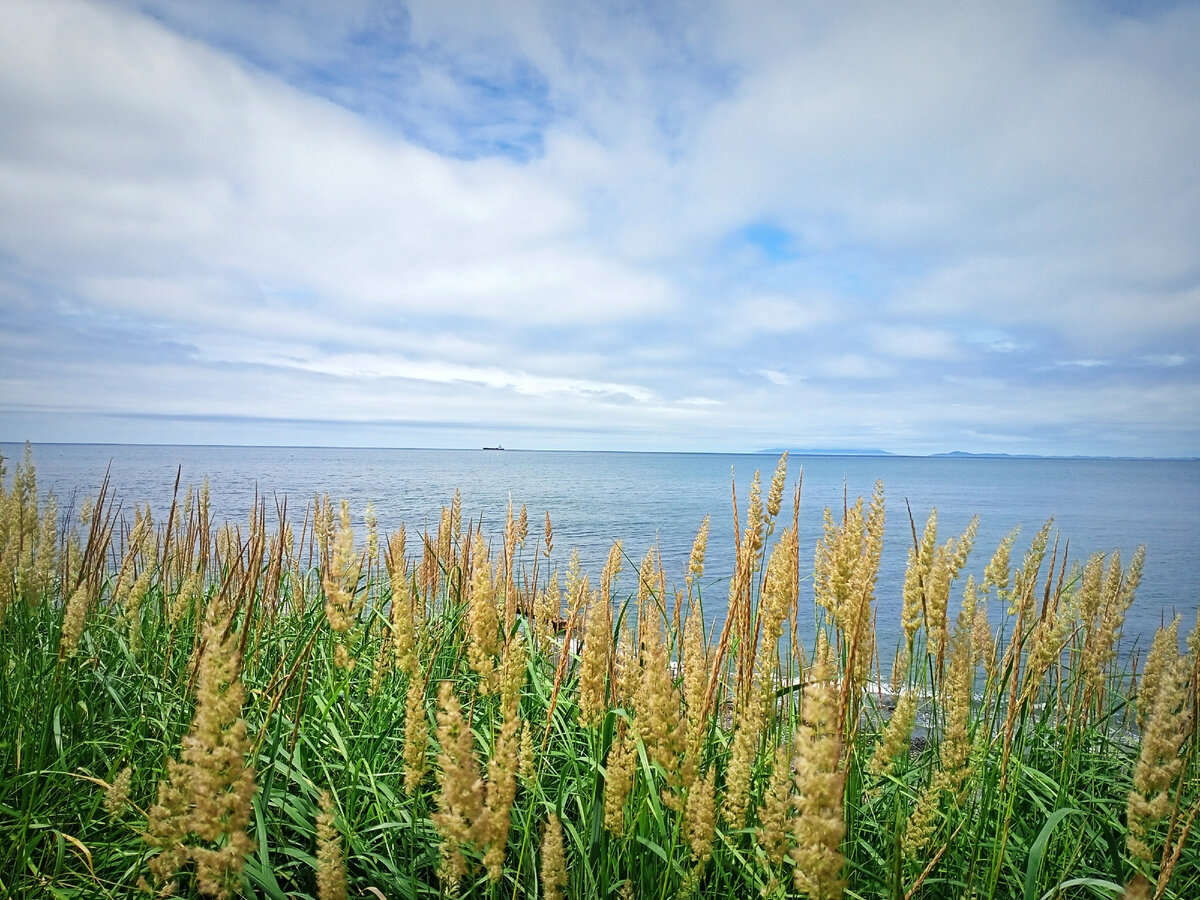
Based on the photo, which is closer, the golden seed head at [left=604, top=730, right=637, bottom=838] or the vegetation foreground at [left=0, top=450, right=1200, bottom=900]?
the vegetation foreground at [left=0, top=450, right=1200, bottom=900]

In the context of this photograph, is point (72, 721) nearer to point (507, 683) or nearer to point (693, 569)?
point (507, 683)

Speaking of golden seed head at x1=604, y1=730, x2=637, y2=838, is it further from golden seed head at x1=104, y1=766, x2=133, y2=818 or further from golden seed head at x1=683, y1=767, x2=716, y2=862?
golden seed head at x1=104, y1=766, x2=133, y2=818

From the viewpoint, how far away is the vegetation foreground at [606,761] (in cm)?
153

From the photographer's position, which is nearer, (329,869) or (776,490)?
(329,869)

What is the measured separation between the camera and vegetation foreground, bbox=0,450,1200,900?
153 centimetres

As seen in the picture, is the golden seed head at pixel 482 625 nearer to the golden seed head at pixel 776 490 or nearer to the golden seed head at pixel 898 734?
the golden seed head at pixel 776 490

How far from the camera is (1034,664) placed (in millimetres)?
2467

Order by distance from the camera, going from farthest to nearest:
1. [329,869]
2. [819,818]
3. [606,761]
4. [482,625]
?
[606,761], [482,625], [329,869], [819,818]

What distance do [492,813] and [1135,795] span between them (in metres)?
1.80

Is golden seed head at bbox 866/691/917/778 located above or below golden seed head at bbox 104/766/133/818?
above

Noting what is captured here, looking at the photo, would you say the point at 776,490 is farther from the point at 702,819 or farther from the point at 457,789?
the point at 457,789

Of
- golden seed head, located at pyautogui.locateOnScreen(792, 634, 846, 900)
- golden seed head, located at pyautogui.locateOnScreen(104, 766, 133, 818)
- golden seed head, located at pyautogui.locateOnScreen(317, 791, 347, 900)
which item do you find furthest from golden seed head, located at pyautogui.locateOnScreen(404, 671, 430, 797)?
golden seed head, located at pyautogui.locateOnScreen(792, 634, 846, 900)

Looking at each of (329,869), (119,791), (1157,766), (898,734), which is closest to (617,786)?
(329,869)

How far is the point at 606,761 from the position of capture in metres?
2.42
